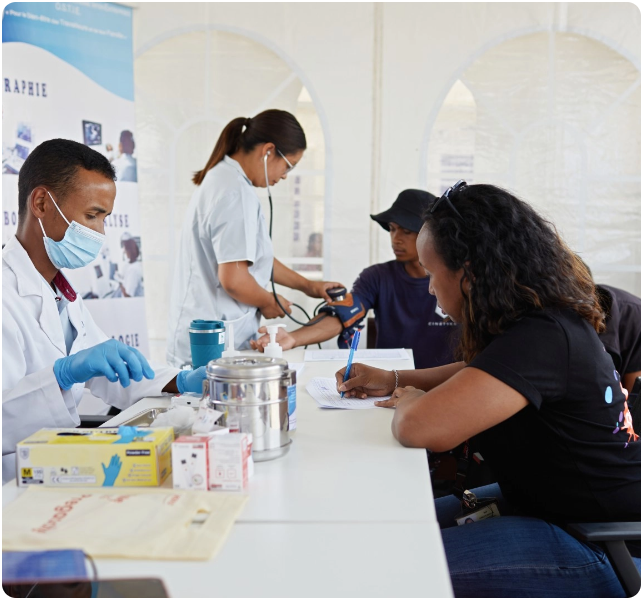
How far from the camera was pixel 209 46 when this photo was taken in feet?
12.6

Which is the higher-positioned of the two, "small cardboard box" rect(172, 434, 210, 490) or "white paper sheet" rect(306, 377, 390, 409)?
"small cardboard box" rect(172, 434, 210, 490)

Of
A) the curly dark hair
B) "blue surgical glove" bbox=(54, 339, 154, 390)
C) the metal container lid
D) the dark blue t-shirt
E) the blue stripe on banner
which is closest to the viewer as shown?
the metal container lid

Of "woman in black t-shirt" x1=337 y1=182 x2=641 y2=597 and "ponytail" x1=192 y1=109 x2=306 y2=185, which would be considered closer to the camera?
"woman in black t-shirt" x1=337 y1=182 x2=641 y2=597

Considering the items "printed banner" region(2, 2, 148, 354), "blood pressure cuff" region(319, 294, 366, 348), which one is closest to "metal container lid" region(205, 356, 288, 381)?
"blood pressure cuff" region(319, 294, 366, 348)

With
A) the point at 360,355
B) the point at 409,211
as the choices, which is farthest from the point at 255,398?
the point at 409,211

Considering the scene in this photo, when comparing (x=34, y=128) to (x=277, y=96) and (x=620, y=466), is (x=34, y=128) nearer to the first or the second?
(x=277, y=96)

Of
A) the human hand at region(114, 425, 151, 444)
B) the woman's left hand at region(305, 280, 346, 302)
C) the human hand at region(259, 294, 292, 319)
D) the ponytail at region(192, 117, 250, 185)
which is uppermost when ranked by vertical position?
the ponytail at region(192, 117, 250, 185)

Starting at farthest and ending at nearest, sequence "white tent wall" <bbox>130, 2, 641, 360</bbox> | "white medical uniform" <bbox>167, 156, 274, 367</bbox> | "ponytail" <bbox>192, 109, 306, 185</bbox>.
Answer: "white tent wall" <bbox>130, 2, 641, 360</bbox> → "ponytail" <bbox>192, 109, 306, 185</bbox> → "white medical uniform" <bbox>167, 156, 274, 367</bbox>

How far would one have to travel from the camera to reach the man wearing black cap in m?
3.05

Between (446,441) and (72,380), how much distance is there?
86 centimetres

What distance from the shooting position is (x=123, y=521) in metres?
1.00

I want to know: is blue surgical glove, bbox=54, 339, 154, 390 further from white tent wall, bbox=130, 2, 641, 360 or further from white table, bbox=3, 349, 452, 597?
white tent wall, bbox=130, 2, 641, 360

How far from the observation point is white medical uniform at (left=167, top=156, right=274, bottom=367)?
2600 millimetres

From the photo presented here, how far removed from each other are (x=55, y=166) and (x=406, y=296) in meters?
1.78
